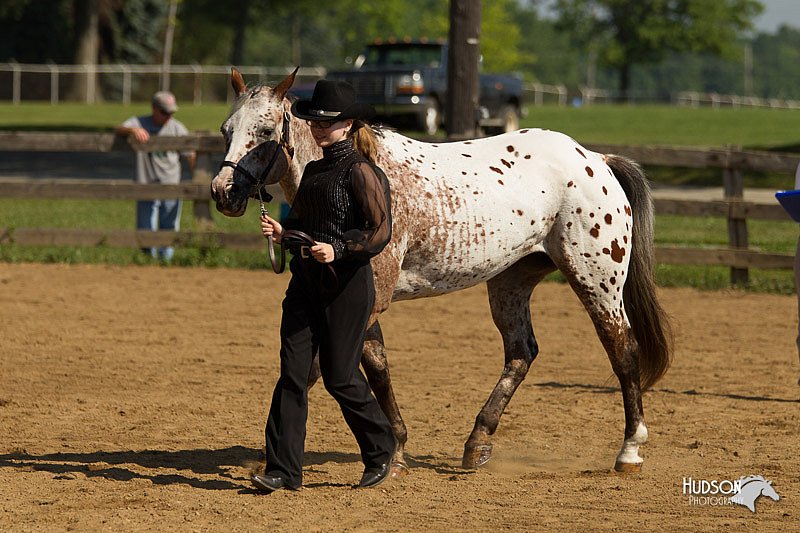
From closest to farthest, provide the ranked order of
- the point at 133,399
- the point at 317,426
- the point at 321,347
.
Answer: the point at 321,347 → the point at 317,426 → the point at 133,399

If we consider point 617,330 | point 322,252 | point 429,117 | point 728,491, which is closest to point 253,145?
point 322,252

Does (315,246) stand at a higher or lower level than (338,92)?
lower

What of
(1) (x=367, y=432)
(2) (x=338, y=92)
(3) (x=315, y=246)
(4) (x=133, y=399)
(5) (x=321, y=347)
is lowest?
(4) (x=133, y=399)

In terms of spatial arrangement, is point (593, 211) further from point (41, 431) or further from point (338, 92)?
point (41, 431)

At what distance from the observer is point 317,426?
6781 mm

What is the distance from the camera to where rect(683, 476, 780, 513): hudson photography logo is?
17.2 ft

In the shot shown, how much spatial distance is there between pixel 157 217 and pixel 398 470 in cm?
880

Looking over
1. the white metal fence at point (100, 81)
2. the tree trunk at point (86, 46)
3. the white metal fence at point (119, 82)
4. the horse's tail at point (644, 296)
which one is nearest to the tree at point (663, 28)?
the white metal fence at point (119, 82)

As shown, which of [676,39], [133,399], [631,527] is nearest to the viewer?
[631,527]

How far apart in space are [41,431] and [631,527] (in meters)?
3.34

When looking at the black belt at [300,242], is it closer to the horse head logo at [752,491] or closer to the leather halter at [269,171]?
the leather halter at [269,171]

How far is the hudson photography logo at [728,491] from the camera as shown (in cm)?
523

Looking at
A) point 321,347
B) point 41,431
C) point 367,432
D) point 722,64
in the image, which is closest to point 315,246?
point 321,347

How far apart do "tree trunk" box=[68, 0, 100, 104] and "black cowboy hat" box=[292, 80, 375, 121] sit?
44.1 m
